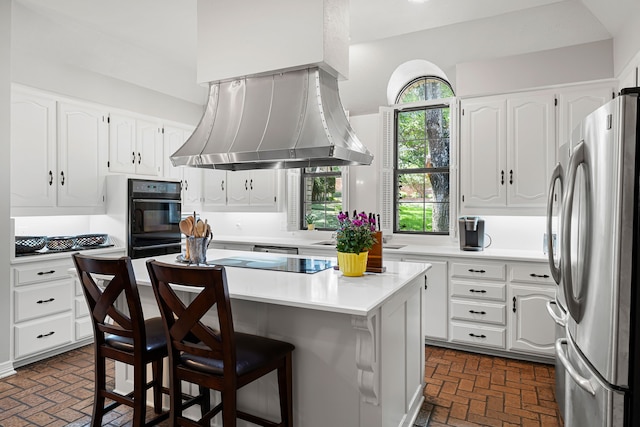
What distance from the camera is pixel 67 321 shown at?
11.9ft

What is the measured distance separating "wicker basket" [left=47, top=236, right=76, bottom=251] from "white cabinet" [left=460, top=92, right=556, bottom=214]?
12.5 feet

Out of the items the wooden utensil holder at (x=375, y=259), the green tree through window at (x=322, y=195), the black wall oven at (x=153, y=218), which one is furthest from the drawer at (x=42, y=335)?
the wooden utensil holder at (x=375, y=259)

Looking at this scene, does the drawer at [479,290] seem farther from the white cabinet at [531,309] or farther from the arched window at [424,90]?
the arched window at [424,90]

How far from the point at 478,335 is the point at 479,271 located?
0.58 meters

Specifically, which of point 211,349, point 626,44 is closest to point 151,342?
point 211,349

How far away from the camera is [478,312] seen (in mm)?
3613

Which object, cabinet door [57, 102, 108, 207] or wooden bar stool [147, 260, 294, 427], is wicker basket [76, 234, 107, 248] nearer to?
cabinet door [57, 102, 108, 207]

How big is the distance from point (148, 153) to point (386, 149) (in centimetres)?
278

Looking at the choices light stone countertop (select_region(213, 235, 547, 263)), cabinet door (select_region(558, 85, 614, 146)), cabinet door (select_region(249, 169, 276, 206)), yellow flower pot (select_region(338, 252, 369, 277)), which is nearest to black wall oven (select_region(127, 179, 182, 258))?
cabinet door (select_region(249, 169, 276, 206))

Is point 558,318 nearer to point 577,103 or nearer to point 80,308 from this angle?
point 577,103

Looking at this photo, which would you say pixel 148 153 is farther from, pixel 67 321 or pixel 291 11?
pixel 291 11

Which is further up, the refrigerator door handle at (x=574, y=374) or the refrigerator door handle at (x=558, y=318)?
the refrigerator door handle at (x=558, y=318)

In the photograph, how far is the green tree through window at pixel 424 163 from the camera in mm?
4445

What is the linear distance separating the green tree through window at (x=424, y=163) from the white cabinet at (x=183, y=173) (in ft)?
8.83
